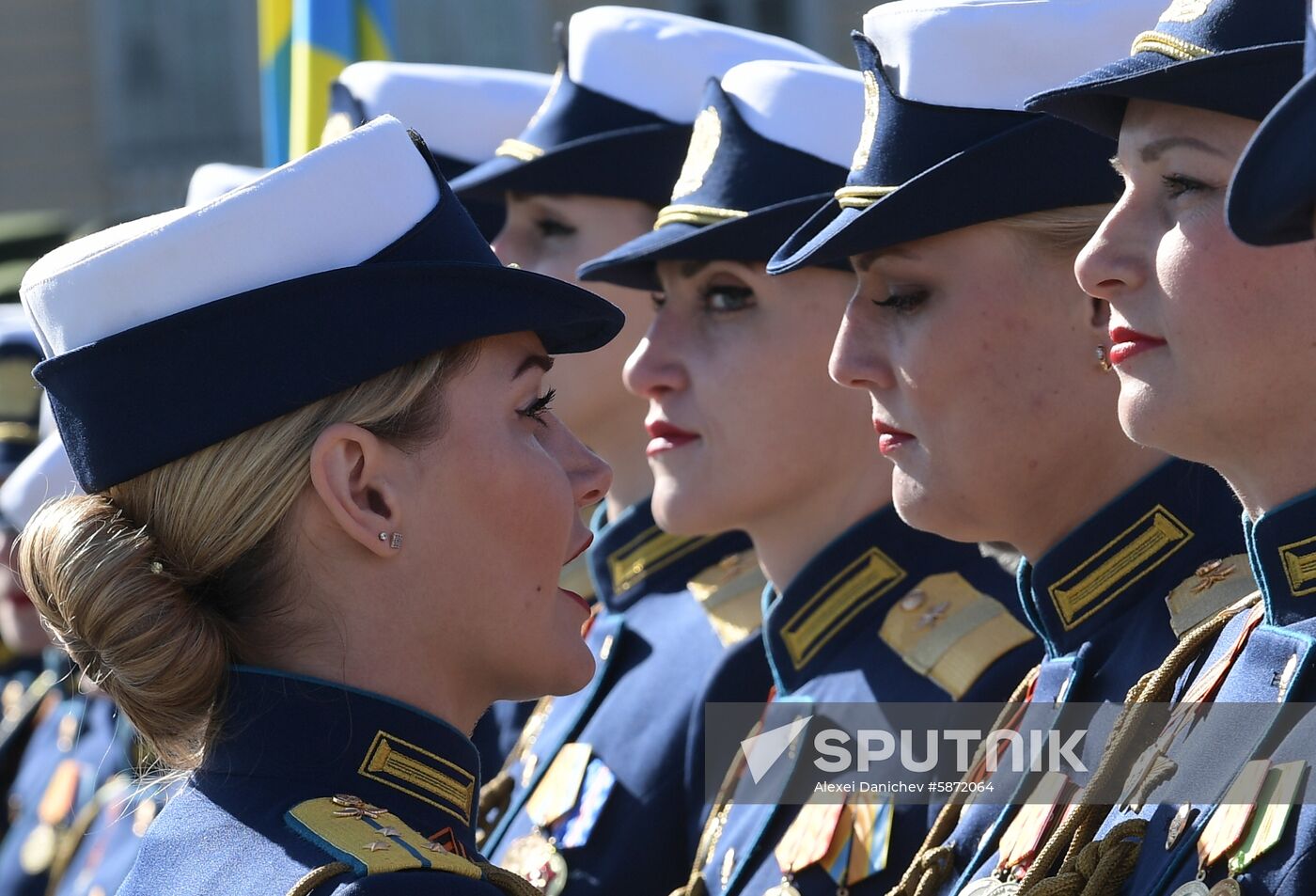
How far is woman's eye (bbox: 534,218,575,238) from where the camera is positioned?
17.1 ft

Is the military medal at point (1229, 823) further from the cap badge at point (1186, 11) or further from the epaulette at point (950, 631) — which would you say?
the epaulette at point (950, 631)

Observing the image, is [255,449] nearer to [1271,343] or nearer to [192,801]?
[192,801]

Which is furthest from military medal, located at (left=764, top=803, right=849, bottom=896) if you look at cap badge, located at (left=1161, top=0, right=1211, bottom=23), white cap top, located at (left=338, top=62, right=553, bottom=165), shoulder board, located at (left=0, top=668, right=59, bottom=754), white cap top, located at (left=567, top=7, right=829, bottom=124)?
shoulder board, located at (left=0, top=668, right=59, bottom=754)

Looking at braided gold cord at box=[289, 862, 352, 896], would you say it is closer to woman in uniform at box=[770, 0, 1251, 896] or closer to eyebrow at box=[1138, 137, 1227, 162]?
woman in uniform at box=[770, 0, 1251, 896]

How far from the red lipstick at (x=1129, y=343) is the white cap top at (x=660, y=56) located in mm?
2394

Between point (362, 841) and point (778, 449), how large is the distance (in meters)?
1.79

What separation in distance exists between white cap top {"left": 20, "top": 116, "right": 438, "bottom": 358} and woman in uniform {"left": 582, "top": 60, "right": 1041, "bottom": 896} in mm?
1355

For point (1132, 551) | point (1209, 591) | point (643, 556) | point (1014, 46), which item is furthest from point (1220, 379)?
point (643, 556)

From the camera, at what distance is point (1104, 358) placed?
3389 millimetres

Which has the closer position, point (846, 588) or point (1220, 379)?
point (1220, 379)

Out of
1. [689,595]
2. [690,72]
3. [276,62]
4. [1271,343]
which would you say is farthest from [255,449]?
[276,62]

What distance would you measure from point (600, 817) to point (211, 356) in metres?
1.93

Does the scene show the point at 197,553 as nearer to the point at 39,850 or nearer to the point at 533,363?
the point at 533,363

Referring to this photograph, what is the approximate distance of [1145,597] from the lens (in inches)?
128
